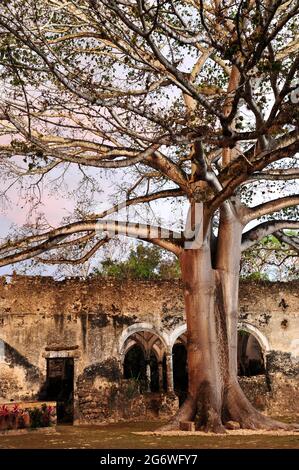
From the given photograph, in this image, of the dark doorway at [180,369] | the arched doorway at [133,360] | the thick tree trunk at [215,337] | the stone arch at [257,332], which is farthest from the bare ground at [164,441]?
the arched doorway at [133,360]

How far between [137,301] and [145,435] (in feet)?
21.2

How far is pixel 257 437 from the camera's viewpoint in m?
9.47

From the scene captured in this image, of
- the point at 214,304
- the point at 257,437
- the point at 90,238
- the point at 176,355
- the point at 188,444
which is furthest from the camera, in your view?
the point at 176,355

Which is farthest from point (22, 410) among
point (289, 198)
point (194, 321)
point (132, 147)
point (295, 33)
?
point (295, 33)

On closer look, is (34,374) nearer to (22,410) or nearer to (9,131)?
(22,410)

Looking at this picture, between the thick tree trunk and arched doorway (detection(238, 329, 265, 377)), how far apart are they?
9.13m

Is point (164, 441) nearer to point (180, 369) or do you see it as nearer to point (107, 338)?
point (107, 338)

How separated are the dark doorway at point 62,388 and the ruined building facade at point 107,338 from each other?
0.03 m

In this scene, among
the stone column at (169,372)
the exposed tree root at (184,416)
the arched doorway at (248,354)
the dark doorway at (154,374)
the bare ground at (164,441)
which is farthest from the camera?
the arched doorway at (248,354)

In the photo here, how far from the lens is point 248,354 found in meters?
20.6

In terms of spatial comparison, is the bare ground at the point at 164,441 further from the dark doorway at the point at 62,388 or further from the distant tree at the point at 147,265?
the distant tree at the point at 147,265

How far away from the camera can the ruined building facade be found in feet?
51.9

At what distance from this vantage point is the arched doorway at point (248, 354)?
20.1 metres

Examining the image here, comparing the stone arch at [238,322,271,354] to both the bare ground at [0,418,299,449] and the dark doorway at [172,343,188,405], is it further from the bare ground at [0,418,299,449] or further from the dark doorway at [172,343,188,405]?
the bare ground at [0,418,299,449]
